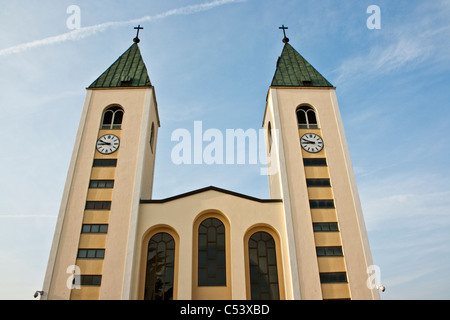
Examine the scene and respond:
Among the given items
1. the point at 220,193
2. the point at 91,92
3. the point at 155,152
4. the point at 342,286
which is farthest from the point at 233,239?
the point at 91,92

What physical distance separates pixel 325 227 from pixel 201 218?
7.64 metres

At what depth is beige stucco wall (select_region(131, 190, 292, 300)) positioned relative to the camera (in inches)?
728

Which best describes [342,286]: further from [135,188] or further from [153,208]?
[135,188]

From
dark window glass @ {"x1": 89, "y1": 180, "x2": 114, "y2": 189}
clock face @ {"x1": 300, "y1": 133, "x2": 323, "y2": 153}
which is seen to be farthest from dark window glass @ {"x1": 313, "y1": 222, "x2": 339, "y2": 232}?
dark window glass @ {"x1": 89, "y1": 180, "x2": 114, "y2": 189}

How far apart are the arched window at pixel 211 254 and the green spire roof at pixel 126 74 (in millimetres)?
12050

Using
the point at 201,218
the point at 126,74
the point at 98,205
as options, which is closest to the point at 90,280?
the point at 98,205

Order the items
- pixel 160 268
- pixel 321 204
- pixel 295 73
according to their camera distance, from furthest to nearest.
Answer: pixel 295 73
pixel 321 204
pixel 160 268

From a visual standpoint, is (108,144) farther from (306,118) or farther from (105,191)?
(306,118)

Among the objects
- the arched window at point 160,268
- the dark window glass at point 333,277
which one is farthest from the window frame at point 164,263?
the dark window glass at point 333,277

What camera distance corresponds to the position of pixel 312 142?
23094mm

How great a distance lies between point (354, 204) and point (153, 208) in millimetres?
12611

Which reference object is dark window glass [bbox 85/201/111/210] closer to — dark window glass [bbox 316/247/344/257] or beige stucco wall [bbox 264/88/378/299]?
beige stucco wall [bbox 264/88/378/299]

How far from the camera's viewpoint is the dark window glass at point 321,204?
68.2 ft

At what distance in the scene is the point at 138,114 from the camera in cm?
2398
